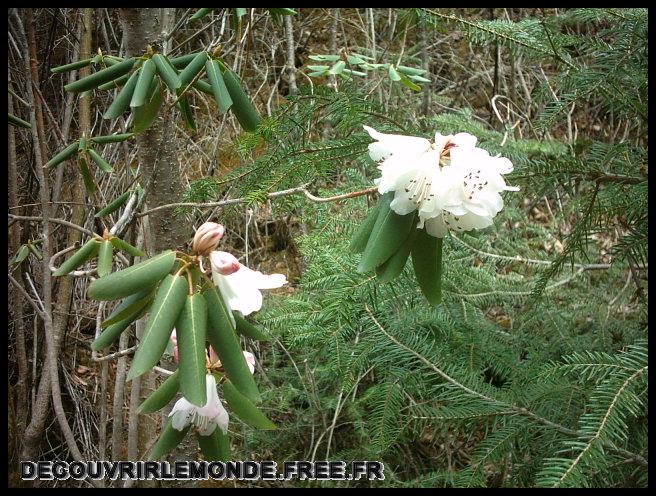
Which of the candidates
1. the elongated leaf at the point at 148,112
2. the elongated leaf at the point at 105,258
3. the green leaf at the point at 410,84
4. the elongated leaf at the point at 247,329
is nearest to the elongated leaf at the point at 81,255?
the elongated leaf at the point at 105,258

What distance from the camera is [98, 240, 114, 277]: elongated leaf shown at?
0.74 metres

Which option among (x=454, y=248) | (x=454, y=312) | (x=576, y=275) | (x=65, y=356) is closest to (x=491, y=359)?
(x=454, y=312)

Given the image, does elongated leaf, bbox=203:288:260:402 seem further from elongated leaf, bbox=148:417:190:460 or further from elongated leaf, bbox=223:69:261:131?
elongated leaf, bbox=223:69:261:131

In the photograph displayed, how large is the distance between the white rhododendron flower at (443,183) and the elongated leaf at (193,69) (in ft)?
1.13

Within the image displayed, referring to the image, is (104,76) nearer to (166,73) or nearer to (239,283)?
(166,73)

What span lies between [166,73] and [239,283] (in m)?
0.33

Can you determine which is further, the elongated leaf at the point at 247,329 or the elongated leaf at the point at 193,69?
the elongated leaf at the point at 193,69

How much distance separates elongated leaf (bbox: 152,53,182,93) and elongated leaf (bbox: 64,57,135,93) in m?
0.06

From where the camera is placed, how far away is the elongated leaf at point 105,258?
74 cm

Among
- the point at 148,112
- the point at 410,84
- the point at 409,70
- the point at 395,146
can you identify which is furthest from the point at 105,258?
the point at 409,70

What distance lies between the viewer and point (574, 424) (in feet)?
3.29

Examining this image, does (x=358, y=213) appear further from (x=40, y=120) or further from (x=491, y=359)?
(x=40, y=120)

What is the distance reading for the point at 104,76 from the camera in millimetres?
808

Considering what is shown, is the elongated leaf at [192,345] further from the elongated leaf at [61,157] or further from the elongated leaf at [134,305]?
the elongated leaf at [61,157]
